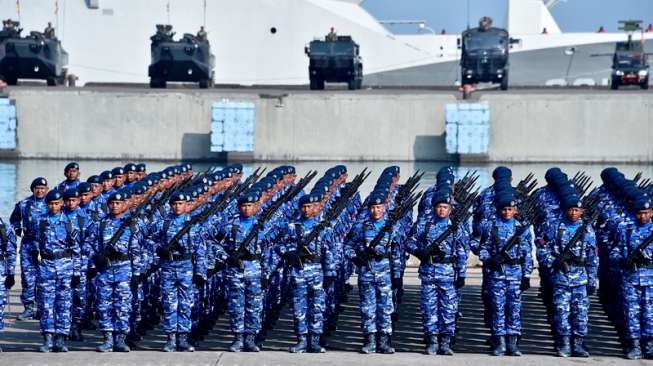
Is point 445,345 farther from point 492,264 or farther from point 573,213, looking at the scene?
point 573,213

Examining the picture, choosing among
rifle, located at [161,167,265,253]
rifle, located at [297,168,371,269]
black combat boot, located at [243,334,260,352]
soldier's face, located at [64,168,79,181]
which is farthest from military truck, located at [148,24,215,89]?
black combat boot, located at [243,334,260,352]

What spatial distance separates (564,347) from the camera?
1602cm

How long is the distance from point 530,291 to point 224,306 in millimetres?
4592

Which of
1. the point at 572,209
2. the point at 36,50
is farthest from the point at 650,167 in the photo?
the point at 572,209

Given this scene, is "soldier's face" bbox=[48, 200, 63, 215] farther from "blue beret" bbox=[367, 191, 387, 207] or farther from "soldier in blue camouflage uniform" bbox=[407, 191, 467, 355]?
"soldier in blue camouflage uniform" bbox=[407, 191, 467, 355]

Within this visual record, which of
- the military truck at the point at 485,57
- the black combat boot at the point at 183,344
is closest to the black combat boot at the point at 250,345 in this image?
the black combat boot at the point at 183,344

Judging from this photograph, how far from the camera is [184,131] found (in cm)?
4466

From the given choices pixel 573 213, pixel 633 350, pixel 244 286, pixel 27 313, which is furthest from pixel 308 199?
pixel 27 313

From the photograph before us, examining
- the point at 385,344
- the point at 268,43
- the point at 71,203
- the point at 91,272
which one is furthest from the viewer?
the point at 268,43

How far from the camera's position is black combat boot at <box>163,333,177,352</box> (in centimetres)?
1606

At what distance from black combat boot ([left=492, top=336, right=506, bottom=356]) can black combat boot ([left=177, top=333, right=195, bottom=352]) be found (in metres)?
3.33

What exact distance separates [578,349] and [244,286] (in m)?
3.74

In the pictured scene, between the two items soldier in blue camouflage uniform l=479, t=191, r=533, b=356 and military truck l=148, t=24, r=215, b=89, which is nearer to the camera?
soldier in blue camouflage uniform l=479, t=191, r=533, b=356

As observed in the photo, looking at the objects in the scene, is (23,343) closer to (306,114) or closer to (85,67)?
(306,114)
